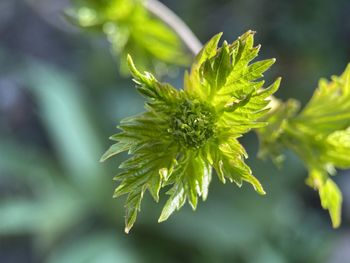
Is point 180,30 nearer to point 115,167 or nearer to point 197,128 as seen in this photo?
point 197,128

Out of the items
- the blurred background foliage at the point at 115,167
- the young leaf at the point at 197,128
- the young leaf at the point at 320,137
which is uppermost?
the young leaf at the point at 197,128

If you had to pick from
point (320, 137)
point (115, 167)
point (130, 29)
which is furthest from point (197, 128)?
point (115, 167)

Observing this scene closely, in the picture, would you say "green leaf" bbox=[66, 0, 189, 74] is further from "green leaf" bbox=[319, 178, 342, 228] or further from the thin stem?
"green leaf" bbox=[319, 178, 342, 228]

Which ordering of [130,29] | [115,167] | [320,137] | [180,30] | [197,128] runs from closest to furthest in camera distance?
1. [197,128]
2. [320,137]
3. [180,30]
4. [130,29]
5. [115,167]

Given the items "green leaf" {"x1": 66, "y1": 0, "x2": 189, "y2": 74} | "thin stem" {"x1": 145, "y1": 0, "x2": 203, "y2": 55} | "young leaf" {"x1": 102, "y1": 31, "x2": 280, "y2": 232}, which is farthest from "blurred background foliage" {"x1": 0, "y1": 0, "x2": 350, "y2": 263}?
"young leaf" {"x1": 102, "y1": 31, "x2": 280, "y2": 232}

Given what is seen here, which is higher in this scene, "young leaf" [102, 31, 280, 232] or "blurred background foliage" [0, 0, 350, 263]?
"young leaf" [102, 31, 280, 232]

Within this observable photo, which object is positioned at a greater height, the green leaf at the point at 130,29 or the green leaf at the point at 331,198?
the green leaf at the point at 130,29

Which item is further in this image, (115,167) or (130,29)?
(115,167)

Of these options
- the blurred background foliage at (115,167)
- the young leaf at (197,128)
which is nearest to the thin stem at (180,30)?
the young leaf at (197,128)

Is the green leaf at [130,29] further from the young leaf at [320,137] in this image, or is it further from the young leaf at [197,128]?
the young leaf at [197,128]
